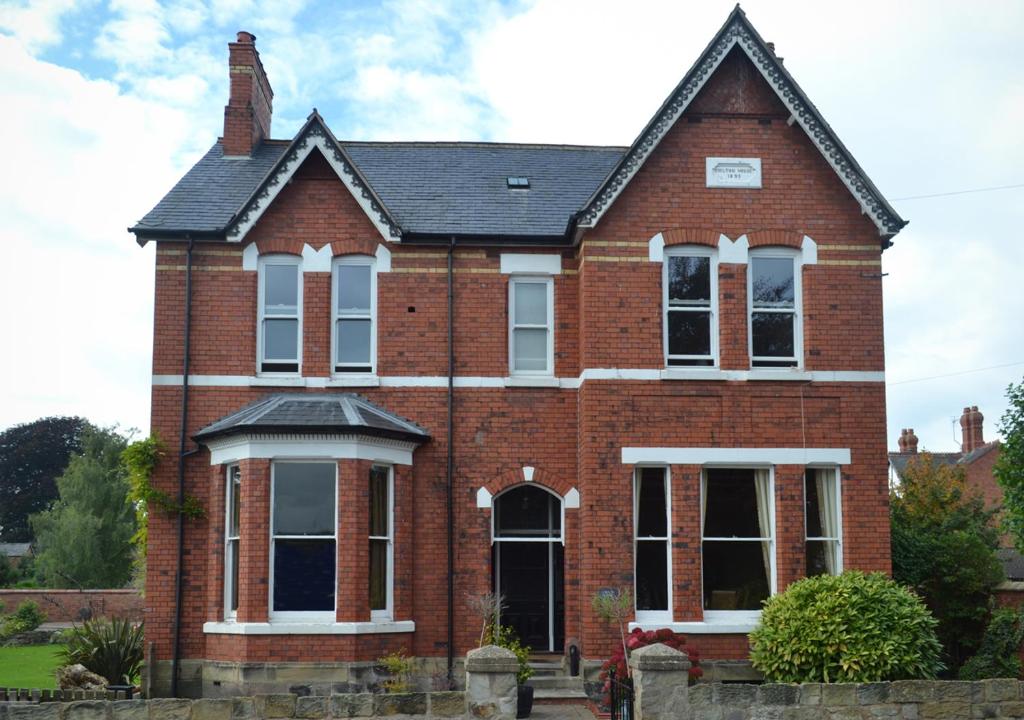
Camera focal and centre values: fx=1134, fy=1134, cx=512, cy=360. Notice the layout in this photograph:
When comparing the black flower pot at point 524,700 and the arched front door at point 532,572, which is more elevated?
the arched front door at point 532,572

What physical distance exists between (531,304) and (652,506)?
406 cm

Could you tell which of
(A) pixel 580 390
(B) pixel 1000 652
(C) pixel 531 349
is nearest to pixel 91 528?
(C) pixel 531 349

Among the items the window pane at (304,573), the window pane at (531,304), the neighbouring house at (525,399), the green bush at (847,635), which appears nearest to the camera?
the green bush at (847,635)

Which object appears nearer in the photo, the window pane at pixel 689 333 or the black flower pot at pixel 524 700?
the black flower pot at pixel 524 700

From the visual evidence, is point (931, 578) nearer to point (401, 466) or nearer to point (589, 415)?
point (589, 415)

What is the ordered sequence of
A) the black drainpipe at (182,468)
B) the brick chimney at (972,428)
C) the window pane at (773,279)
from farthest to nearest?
the brick chimney at (972,428), the window pane at (773,279), the black drainpipe at (182,468)

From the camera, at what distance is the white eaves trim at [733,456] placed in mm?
18094

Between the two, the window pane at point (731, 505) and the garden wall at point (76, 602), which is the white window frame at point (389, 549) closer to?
the window pane at point (731, 505)

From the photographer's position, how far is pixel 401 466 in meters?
18.6

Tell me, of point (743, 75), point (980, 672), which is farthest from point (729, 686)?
point (743, 75)

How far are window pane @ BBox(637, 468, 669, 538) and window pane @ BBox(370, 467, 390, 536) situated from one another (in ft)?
13.5

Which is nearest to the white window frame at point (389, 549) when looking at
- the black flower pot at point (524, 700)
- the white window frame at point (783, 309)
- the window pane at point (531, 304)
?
the black flower pot at point (524, 700)

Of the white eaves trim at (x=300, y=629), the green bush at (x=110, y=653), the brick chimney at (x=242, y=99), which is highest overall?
the brick chimney at (x=242, y=99)

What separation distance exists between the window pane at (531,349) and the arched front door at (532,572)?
2155 mm
